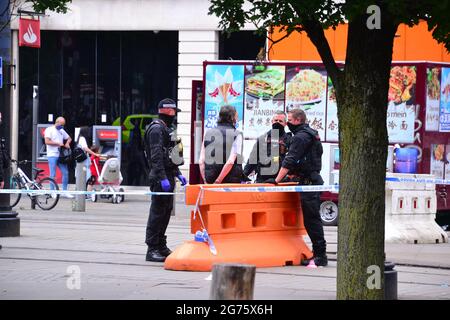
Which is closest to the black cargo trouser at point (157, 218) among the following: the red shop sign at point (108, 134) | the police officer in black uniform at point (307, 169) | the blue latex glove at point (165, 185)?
the blue latex glove at point (165, 185)

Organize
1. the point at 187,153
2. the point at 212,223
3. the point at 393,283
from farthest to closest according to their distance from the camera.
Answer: the point at 187,153
the point at 212,223
the point at 393,283

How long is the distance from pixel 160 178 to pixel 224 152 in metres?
0.93

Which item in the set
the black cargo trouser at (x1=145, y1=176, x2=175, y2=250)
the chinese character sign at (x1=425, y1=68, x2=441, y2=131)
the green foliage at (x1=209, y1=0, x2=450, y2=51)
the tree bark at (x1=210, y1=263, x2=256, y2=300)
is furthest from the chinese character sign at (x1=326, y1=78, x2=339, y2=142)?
the tree bark at (x1=210, y1=263, x2=256, y2=300)

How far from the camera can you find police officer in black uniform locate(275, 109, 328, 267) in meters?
13.1

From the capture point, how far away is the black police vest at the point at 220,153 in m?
13.7

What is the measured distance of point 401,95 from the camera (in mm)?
19891

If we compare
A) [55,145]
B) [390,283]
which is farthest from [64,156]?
[390,283]

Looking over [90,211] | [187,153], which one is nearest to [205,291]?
[90,211]

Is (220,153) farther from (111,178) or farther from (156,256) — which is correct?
(111,178)

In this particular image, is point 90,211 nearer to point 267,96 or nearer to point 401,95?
point 267,96

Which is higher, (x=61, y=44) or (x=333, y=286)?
(x=61, y=44)

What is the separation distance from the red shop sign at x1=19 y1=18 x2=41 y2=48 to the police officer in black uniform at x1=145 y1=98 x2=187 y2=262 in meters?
12.8

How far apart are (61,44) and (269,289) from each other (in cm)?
2038

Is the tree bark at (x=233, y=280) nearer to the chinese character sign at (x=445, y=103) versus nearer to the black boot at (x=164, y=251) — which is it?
the black boot at (x=164, y=251)
